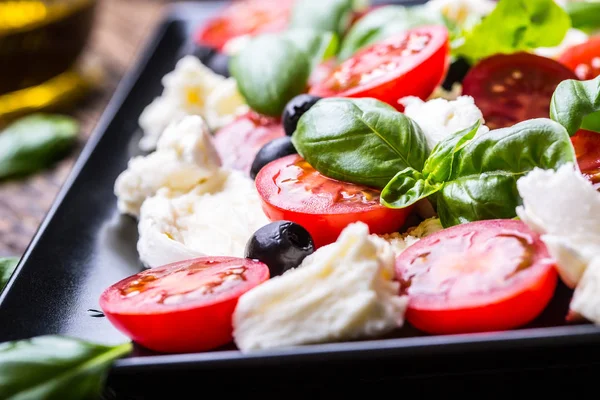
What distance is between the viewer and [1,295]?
1709mm

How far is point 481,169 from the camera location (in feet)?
5.15

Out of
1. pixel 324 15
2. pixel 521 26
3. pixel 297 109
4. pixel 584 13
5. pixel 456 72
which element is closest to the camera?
pixel 297 109

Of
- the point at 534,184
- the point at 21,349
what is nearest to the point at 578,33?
the point at 534,184

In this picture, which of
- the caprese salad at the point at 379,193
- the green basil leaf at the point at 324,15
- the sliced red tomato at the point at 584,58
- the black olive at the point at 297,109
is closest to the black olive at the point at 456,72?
the caprese salad at the point at 379,193

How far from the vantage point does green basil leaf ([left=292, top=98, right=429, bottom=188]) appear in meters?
1.68

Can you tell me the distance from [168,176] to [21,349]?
2.45ft

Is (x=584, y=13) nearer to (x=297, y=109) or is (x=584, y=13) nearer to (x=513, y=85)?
(x=513, y=85)

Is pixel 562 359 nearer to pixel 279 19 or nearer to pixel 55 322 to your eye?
pixel 55 322

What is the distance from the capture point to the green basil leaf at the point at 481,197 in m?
1.54

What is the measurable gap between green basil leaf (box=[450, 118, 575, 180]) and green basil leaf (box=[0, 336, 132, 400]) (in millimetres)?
779

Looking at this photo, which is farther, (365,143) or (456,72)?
(456,72)

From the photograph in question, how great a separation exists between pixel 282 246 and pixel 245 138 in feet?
2.47

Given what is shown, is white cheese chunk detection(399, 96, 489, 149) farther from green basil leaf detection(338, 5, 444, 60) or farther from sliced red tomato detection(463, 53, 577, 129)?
green basil leaf detection(338, 5, 444, 60)

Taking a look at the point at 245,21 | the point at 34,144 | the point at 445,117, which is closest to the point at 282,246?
the point at 445,117
